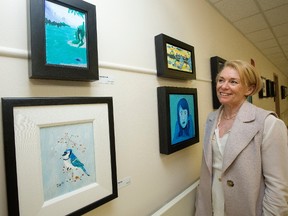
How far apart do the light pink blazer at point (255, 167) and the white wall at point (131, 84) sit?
45 cm

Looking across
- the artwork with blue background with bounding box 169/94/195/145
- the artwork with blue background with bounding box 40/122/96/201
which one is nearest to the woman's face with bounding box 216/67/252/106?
the artwork with blue background with bounding box 169/94/195/145

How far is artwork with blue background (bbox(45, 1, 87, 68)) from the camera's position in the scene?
0.77 m

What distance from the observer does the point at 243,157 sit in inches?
43.8

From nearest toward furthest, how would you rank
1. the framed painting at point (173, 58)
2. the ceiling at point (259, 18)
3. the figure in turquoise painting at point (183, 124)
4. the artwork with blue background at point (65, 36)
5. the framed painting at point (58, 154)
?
the framed painting at point (58, 154)
the artwork with blue background at point (65, 36)
the framed painting at point (173, 58)
the figure in turquoise painting at point (183, 124)
the ceiling at point (259, 18)

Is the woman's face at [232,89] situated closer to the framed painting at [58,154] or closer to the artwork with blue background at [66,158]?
the framed painting at [58,154]

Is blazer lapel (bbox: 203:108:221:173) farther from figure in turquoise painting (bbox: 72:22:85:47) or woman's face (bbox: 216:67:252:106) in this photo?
figure in turquoise painting (bbox: 72:22:85:47)

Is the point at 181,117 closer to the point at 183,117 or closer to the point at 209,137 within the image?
the point at 183,117

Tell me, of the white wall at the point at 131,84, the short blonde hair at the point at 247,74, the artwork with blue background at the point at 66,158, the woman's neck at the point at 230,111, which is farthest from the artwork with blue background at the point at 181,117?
the artwork with blue background at the point at 66,158

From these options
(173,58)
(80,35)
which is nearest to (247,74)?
(173,58)

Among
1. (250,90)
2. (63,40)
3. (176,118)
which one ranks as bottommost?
(176,118)

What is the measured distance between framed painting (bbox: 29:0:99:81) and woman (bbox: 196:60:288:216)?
85 cm

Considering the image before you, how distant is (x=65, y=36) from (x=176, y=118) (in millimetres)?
912

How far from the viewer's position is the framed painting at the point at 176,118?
4.36 feet

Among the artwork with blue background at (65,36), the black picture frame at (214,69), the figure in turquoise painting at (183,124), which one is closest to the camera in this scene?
the artwork with blue background at (65,36)
